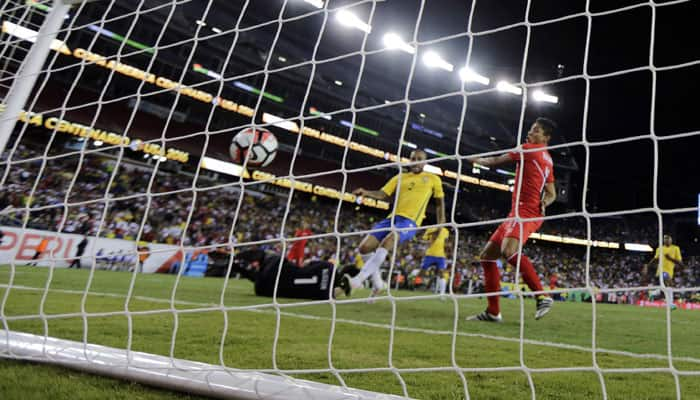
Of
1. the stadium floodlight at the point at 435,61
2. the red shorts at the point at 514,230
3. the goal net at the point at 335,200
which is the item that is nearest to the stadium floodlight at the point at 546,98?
the goal net at the point at 335,200

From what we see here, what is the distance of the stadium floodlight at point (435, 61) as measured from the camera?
62.9ft

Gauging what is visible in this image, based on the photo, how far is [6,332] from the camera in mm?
1843

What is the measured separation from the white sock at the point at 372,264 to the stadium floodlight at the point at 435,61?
16.4m

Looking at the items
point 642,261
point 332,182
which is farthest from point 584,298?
point 332,182

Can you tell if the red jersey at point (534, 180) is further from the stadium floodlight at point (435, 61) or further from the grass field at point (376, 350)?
the stadium floodlight at point (435, 61)

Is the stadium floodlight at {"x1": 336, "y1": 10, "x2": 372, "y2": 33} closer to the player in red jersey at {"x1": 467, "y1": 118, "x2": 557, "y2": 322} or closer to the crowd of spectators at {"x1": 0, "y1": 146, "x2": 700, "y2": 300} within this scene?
the crowd of spectators at {"x1": 0, "y1": 146, "x2": 700, "y2": 300}

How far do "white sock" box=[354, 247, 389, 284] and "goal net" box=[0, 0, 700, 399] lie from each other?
6 cm

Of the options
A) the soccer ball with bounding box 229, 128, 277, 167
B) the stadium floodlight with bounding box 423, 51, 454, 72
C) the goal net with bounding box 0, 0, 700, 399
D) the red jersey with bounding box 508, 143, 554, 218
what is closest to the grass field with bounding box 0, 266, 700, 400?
the goal net with bounding box 0, 0, 700, 399

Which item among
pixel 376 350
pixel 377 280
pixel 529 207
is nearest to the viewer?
pixel 376 350

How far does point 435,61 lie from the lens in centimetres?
2002

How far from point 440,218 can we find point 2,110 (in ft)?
12.3

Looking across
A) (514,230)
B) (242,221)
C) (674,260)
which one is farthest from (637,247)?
(514,230)

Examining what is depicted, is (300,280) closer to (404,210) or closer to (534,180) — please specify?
(404,210)

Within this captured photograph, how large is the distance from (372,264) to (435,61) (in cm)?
1750
